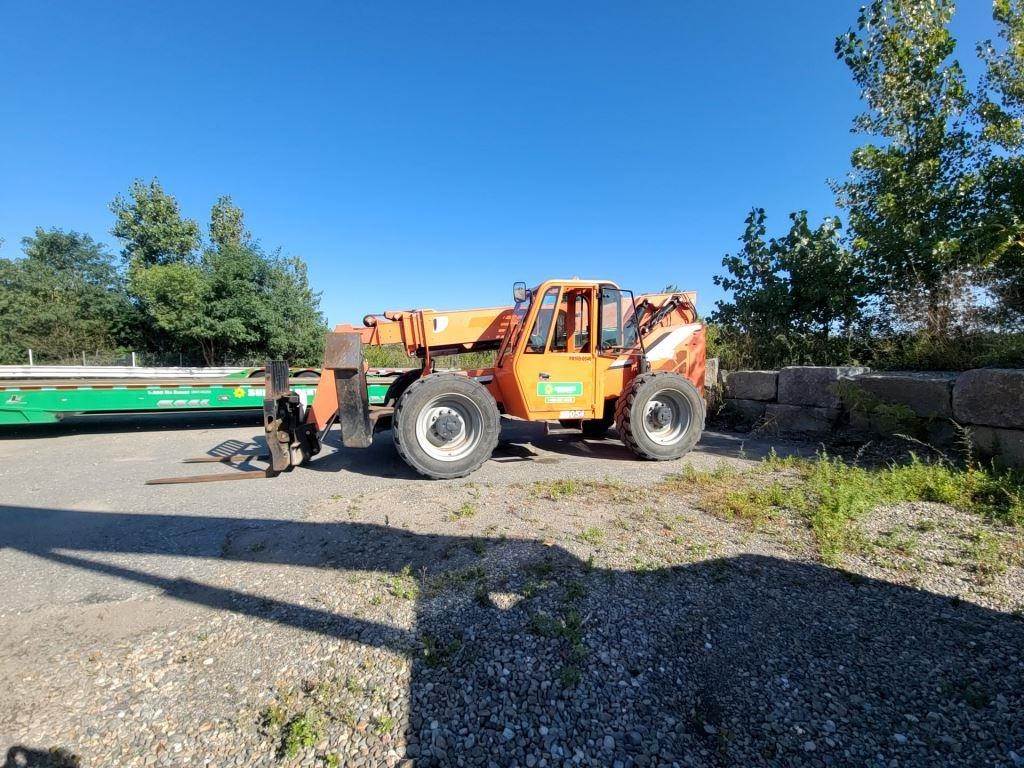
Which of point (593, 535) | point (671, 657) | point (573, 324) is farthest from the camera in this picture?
point (573, 324)

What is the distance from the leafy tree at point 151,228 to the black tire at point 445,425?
2716cm

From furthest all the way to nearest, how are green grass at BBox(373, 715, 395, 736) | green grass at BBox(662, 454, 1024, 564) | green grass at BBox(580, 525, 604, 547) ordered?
green grass at BBox(662, 454, 1024, 564) < green grass at BBox(580, 525, 604, 547) < green grass at BBox(373, 715, 395, 736)

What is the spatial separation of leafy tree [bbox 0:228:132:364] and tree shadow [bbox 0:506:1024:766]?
26011 mm

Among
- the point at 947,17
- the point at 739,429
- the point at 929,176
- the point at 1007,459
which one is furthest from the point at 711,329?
the point at 947,17

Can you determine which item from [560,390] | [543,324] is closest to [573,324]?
[543,324]

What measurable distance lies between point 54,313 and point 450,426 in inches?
1153

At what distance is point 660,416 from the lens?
6.23 metres

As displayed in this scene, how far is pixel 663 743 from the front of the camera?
171 cm

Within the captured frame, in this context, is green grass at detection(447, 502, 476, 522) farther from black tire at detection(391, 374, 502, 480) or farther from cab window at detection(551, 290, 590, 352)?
cab window at detection(551, 290, 590, 352)

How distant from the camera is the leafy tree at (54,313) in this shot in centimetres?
2252

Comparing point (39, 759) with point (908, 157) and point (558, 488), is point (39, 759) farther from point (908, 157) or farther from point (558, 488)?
point (908, 157)

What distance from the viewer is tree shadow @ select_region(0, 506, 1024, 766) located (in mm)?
1706

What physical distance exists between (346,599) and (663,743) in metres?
1.80

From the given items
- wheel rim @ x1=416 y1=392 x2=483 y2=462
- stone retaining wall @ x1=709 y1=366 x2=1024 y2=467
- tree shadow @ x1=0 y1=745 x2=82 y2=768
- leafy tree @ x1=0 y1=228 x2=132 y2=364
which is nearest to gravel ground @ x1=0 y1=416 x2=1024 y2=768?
tree shadow @ x1=0 y1=745 x2=82 y2=768
